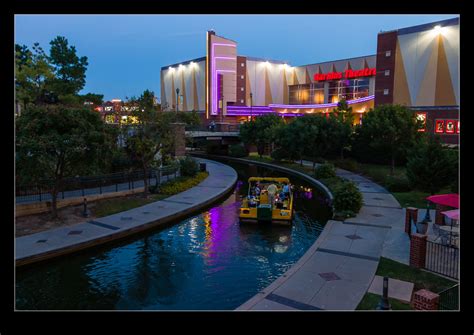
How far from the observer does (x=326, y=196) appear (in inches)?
1178

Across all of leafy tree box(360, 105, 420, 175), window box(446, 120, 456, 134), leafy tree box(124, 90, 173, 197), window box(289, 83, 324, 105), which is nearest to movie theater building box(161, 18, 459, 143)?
window box(446, 120, 456, 134)

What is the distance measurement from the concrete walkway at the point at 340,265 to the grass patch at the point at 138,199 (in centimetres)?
1190

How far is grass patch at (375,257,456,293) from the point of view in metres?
12.0

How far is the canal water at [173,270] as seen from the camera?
1235 cm

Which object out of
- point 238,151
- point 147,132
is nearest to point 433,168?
point 147,132

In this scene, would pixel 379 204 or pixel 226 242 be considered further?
pixel 379 204

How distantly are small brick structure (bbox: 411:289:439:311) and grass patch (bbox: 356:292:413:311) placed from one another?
12.8 inches

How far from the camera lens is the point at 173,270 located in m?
14.9

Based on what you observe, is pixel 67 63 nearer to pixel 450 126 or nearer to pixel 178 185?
pixel 178 185

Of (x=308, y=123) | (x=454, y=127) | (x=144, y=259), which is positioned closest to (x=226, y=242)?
(x=144, y=259)

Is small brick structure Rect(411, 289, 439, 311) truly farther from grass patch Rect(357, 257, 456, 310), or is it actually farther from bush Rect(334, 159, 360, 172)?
bush Rect(334, 159, 360, 172)

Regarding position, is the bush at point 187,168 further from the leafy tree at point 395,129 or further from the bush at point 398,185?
the leafy tree at point 395,129
